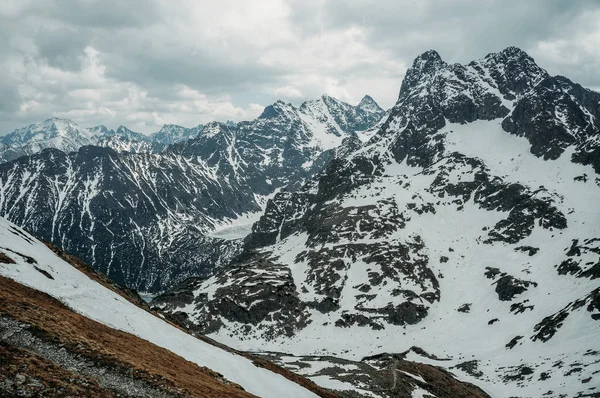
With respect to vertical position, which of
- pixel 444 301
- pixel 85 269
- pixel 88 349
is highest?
pixel 444 301

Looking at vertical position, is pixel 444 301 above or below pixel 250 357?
above

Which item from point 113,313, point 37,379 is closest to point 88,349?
point 37,379

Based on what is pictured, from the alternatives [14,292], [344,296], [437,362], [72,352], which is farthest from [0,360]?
[344,296]

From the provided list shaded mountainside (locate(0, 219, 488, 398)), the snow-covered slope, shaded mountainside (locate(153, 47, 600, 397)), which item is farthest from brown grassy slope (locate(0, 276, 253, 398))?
shaded mountainside (locate(153, 47, 600, 397))

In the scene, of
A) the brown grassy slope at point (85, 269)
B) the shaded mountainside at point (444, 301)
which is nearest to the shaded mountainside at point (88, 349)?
the brown grassy slope at point (85, 269)

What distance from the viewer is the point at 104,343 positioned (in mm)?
30031

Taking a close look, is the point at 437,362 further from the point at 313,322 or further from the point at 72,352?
the point at 72,352

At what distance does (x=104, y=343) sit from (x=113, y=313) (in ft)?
42.9

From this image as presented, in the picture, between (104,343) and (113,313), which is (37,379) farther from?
(113,313)

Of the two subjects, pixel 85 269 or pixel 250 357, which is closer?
pixel 250 357

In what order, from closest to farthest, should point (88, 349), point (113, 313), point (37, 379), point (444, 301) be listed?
1. point (37, 379)
2. point (88, 349)
3. point (113, 313)
4. point (444, 301)

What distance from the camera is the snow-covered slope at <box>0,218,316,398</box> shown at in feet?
130

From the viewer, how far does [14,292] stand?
32.1 metres

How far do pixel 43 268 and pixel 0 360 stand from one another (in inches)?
1006
